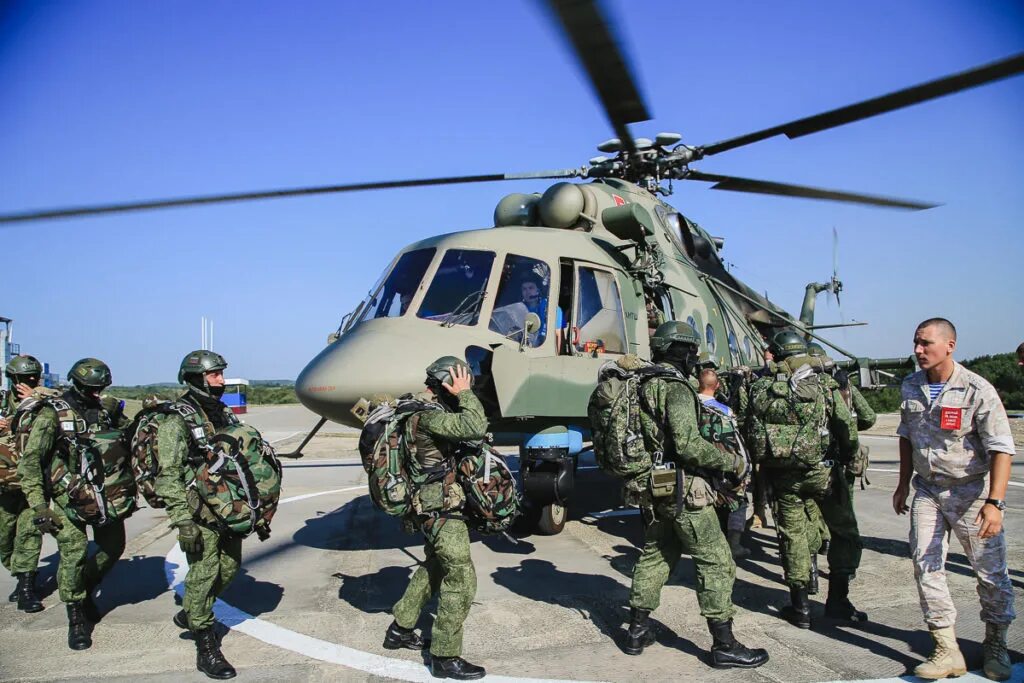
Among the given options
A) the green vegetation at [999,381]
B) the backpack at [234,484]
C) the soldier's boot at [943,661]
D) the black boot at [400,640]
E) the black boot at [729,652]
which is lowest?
the green vegetation at [999,381]

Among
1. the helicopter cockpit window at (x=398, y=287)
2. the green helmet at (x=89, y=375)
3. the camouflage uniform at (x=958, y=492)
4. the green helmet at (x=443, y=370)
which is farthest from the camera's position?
the helicopter cockpit window at (x=398, y=287)

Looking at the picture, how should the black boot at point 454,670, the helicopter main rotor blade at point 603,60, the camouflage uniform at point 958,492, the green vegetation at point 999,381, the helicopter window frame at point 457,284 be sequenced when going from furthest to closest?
the green vegetation at point 999,381, the helicopter window frame at point 457,284, the black boot at point 454,670, the camouflage uniform at point 958,492, the helicopter main rotor blade at point 603,60

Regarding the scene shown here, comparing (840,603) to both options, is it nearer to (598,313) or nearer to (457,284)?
(598,313)

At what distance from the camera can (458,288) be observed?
6594mm

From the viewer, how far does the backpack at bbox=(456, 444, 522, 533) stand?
12.9 feet

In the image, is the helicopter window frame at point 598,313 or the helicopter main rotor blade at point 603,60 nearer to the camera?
the helicopter main rotor blade at point 603,60

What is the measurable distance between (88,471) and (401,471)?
220 centimetres

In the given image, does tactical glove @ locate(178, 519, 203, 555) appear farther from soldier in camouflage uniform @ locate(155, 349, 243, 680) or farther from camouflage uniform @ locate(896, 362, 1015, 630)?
camouflage uniform @ locate(896, 362, 1015, 630)

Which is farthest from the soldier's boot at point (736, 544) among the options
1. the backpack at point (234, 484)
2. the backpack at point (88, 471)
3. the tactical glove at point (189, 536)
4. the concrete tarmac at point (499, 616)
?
the backpack at point (88, 471)

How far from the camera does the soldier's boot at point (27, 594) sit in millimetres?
4879

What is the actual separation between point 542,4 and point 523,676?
10.2ft

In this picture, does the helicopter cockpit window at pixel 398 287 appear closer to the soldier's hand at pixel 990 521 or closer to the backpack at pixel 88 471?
the backpack at pixel 88 471

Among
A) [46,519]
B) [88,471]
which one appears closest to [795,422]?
[88,471]

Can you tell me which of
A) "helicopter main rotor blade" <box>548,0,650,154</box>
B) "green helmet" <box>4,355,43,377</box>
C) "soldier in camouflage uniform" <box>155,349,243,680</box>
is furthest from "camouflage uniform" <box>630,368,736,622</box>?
"green helmet" <box>4,355,43,377</box>
